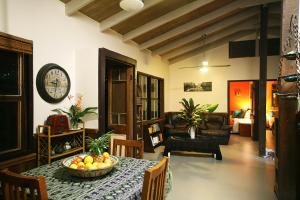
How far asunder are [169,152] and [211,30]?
3.51m

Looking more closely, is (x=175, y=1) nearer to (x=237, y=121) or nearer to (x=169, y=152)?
(x=169, y=152)

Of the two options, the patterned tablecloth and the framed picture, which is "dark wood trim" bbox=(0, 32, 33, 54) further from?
→ the framed picture

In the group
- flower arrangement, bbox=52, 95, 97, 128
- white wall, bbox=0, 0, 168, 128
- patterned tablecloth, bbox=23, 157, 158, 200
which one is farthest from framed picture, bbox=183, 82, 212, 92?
patterned tablecloth, bbox=23, 157, 158, 200

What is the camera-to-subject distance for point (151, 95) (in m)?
6.71

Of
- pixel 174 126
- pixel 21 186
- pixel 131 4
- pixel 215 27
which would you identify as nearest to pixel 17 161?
pixel 21 186

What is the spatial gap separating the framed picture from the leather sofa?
1.00 metres

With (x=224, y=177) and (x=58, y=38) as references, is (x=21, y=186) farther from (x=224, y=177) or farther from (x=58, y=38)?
(x=224, y=177)

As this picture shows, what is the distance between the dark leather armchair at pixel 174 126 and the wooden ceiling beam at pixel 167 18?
10.4ft

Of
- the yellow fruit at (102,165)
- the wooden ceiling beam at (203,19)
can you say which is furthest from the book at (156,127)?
the yellow fruit at (102,165)

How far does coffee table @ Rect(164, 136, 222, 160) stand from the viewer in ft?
16.6

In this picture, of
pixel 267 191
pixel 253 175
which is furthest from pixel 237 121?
pixel 267 191

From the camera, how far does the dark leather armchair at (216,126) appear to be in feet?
21.8

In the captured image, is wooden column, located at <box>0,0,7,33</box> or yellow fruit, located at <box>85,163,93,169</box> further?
wooden column, located at <box>0,0,7,33</box>

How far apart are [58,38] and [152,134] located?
13.1ft
